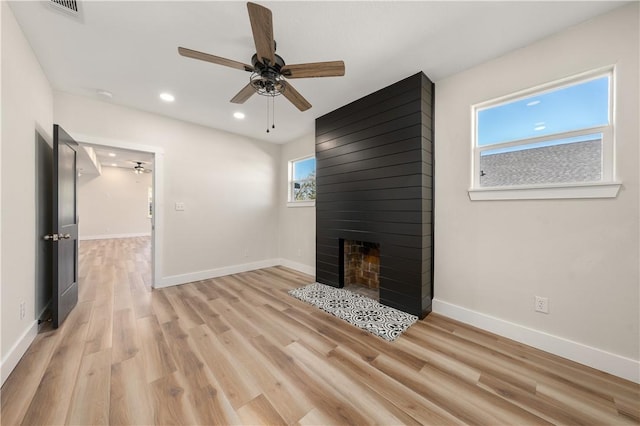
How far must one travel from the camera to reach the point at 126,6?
1662 millimetres

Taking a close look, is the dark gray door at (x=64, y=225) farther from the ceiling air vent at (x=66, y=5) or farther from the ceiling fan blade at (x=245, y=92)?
the ceiling fan blade at (x=245, y=92)

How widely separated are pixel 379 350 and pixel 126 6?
3.34m

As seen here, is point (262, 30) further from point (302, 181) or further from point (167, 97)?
point (302, 181)

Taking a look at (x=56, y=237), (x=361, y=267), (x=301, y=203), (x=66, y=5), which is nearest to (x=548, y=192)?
(x=361, y=267)

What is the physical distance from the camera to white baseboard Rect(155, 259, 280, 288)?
356 centimetres

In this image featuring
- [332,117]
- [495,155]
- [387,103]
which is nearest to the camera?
[495,155]

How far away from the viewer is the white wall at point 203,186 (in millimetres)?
3096

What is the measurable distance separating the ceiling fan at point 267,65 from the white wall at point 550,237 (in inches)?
62.7

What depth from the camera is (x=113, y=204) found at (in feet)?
29.7

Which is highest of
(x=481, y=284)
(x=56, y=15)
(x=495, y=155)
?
(x=56, y=15)

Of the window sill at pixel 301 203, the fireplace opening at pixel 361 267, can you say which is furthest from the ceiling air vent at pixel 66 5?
the fireplace opening at pixel 361 267

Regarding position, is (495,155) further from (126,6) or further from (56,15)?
(56,15)

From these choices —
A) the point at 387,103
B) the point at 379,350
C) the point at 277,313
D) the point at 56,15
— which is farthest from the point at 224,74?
the point at 379,350

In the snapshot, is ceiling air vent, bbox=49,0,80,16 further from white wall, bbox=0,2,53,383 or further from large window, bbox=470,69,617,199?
large window, bbox=470,69,617,199
